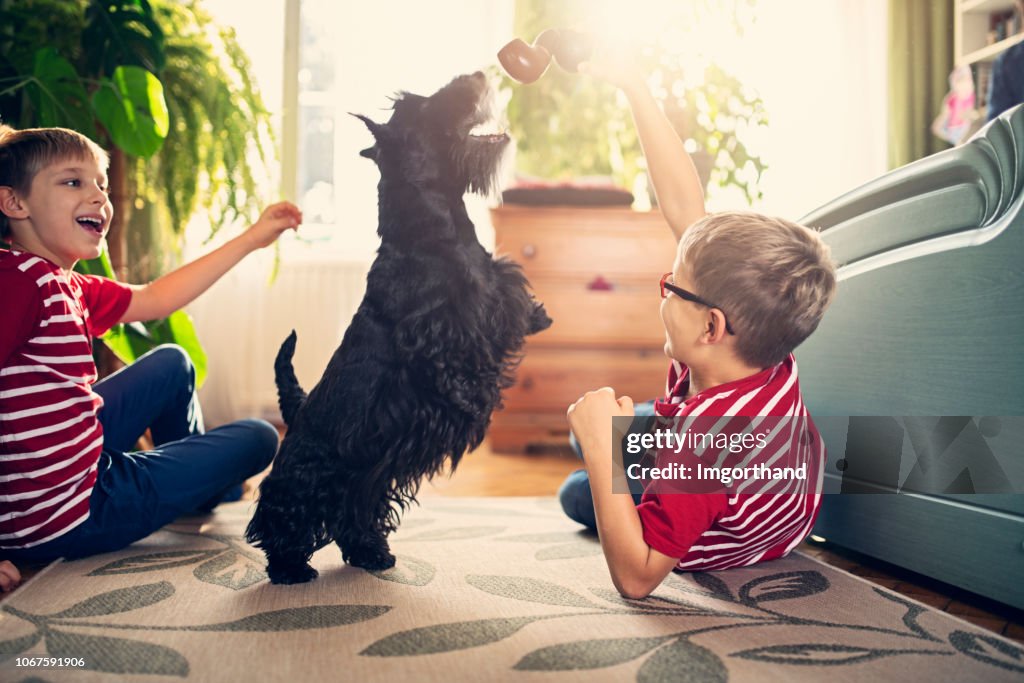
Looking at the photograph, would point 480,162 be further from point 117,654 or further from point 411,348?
point 117,654

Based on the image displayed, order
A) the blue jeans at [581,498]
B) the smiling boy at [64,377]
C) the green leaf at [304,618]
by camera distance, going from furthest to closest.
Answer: the blue jeans at [581,498], the smiling boy at [64,377], the green leaf at [304,618]

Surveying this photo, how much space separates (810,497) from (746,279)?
0.40 m

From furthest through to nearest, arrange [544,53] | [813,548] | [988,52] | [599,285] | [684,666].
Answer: [988,52], [599,285], [813,548], [544,53], [684,666]

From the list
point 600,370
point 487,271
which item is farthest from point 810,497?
→ point 600,370

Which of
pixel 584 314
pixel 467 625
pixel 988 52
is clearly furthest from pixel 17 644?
pixel 988 52

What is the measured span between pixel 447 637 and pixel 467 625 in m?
0.05

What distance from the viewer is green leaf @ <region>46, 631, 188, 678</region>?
2.74ft

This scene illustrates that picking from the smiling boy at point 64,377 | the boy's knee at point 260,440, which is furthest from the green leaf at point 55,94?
the boy's knee at point 260,440

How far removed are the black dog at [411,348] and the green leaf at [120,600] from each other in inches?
5.7

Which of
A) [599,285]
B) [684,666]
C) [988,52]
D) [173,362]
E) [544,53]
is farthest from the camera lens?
[988,52]

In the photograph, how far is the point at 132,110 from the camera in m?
1.85

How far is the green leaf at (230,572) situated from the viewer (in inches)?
46.3

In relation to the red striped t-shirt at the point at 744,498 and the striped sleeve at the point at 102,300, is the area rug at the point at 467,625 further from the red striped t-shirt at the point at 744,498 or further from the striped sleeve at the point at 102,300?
the striped sleeve at the point at 102,300

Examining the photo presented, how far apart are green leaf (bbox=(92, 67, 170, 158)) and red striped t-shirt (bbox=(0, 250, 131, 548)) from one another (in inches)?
28.5
